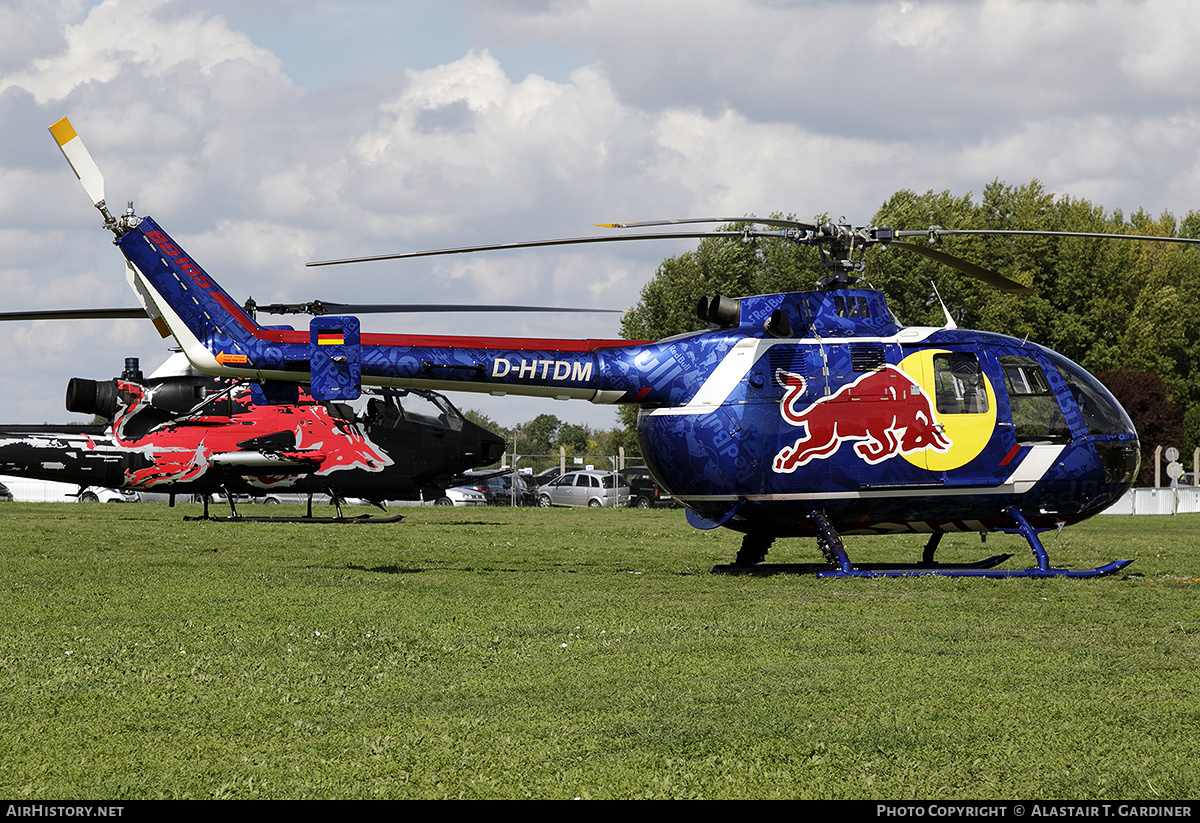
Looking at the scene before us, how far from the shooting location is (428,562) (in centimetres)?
1510

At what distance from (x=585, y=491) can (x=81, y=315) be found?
27.8 m

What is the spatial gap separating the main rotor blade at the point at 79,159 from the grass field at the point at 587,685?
191 inches

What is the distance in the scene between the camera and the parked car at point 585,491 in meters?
45.0

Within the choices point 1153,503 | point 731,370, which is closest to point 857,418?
point 731,370

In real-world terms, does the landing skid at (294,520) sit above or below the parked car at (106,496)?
above

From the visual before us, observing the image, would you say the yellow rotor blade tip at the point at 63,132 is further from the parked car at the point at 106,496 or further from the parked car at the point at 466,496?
the parked car at the point at 106,496

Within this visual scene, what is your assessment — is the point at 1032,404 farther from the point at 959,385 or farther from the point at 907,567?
the point at 907,567

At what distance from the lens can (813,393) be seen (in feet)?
42.7

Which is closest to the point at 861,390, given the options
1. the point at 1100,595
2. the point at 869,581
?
the point at 869,581

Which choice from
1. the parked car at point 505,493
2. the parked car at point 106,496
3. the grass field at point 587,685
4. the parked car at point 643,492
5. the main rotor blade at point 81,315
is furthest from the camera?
the parked car at point 106,496

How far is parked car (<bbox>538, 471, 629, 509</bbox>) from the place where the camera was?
45.0m

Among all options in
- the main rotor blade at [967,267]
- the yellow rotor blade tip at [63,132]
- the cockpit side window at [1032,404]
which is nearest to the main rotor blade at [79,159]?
the yellow rotor blade tip at [63,132]

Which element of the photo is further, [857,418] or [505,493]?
[505,493]

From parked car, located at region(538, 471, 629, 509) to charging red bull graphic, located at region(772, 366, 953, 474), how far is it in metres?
31.8
